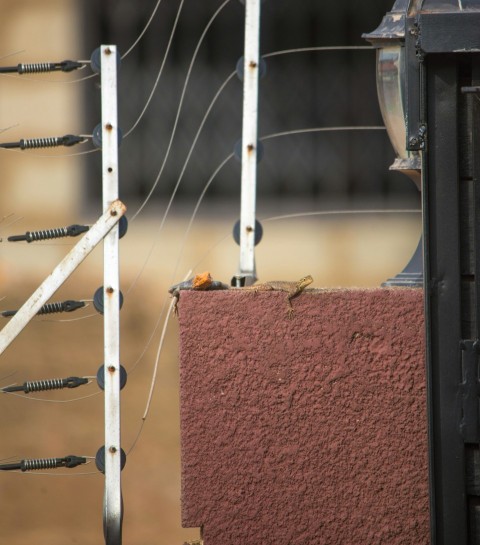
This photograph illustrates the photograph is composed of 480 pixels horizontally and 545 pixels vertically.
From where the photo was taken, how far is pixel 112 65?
481 cm

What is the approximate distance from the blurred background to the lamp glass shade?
3.18 metres

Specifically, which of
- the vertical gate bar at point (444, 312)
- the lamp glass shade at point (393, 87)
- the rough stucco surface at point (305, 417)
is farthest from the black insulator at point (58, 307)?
the vertical gate bar at point (444, 312)

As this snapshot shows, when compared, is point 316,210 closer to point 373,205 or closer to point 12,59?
point 373,205

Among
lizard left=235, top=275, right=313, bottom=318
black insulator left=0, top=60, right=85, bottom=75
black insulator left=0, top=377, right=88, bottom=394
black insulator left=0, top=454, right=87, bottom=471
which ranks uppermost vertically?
black insulator left=0, top=60, right=85, bottom=75

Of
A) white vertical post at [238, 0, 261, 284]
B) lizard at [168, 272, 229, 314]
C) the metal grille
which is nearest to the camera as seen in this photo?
lizard at [168, 272, 229, 314]

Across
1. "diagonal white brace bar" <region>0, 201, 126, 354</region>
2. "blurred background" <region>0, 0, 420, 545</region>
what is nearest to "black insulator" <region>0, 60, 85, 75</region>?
"diagonal white brace bar" <region>0, 201, 126, 354</region>

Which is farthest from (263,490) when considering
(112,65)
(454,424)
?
(112,65)

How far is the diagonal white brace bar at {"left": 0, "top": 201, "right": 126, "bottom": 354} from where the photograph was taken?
470 centimetres

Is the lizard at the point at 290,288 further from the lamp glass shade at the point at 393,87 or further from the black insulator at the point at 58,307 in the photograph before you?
the black insulator at the point at 58,307

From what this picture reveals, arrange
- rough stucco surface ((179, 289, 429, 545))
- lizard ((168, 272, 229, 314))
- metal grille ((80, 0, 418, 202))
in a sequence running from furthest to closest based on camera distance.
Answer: metal grille ((80, 0, 418, 202))
lizard ((168, 272, 229, 314))
rough stucco surface ((179, 289, 429, 545))

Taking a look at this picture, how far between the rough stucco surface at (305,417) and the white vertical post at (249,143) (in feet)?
1.27

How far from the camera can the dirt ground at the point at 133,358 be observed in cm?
763

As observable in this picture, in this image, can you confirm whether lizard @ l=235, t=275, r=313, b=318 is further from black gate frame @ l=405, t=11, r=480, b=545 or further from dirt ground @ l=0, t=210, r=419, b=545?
dirt ground @ l=0, t=210, r=419, b=545

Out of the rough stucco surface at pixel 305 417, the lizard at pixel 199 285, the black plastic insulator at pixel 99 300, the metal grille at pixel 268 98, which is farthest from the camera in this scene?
the metal grille at pixel 268 98
